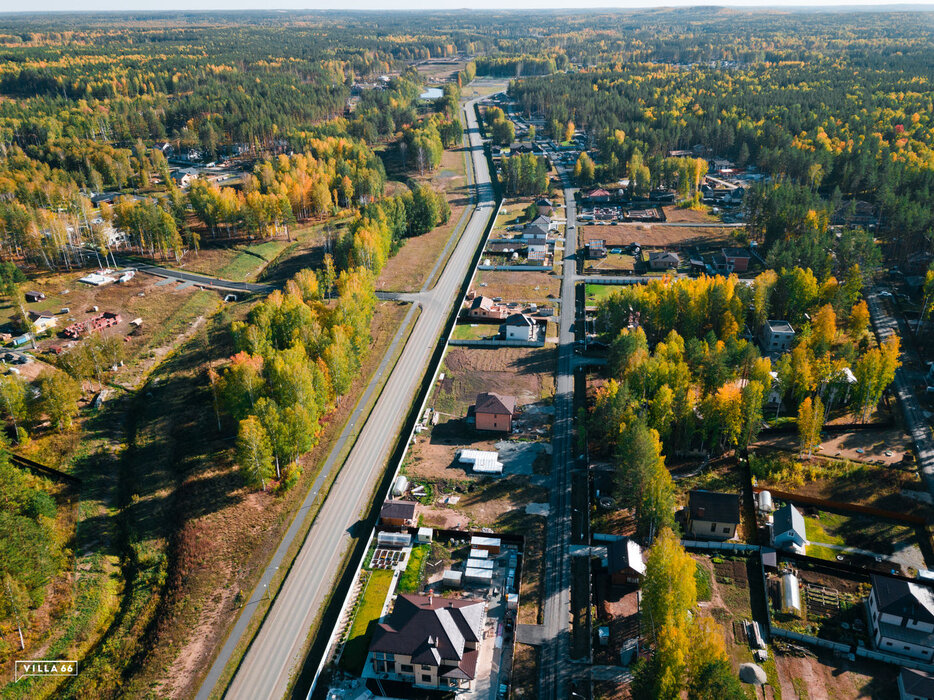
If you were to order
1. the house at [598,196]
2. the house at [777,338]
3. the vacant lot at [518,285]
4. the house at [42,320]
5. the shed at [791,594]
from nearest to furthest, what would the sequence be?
the shed at [791,594] → the house at [777,338] → the house at [42,320] → the vacant lot at [518,285] → the house at [598,196]

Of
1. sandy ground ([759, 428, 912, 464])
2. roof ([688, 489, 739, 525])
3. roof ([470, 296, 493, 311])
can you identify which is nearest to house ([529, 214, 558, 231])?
roof ([470, 296, 493, 311])

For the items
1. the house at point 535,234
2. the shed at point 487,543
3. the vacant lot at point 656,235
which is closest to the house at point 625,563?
the shed at point 487,543

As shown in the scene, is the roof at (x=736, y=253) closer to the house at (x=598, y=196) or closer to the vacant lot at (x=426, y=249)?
the house at (x=598, y=196)

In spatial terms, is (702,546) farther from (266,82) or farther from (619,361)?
(266,82)

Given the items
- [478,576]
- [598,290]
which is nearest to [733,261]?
[598,290]

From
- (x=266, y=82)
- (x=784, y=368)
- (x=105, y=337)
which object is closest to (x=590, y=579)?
(x=784, y=368)

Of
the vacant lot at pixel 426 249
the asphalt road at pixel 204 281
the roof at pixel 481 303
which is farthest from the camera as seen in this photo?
the vacant lot at pixel 426 249

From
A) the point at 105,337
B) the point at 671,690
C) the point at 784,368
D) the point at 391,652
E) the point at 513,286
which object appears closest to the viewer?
the point at 671,690
